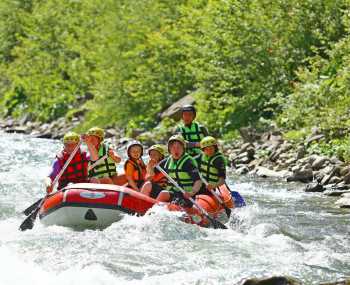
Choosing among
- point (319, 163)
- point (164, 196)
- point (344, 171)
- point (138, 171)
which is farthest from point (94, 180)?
point (319, 163)

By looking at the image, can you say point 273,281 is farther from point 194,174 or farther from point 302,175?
point 302,175

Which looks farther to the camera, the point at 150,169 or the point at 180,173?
the point at 150,169

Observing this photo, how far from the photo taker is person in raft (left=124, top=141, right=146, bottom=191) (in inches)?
454

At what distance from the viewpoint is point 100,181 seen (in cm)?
1142

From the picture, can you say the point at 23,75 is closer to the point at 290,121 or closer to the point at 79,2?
the point at 79,2

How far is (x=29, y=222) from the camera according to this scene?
34.4ft

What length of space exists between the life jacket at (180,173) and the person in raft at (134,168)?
2.19 feet

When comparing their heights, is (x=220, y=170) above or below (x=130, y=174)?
above

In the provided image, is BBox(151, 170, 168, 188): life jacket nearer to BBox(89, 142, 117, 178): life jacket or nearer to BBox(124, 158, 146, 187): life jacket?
BBox(124, 158, 146, 187): life jacket

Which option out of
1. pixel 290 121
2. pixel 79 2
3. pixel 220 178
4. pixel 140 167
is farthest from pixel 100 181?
pixel 79 2

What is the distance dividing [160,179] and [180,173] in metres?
0.46

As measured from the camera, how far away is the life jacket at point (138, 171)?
457 inches

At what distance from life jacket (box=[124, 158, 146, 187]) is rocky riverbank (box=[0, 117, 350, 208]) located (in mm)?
3291

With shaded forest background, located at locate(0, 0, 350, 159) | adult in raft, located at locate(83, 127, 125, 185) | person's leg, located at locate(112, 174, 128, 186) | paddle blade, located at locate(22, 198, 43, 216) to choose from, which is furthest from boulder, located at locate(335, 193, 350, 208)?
paddle blade, located at locate(22, 198, 43, 216)
